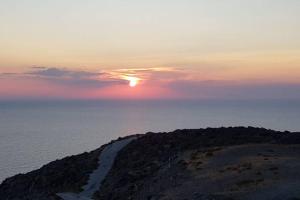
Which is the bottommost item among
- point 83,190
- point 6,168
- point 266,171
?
point 6,168

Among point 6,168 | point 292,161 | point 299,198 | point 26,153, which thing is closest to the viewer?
point 299,198

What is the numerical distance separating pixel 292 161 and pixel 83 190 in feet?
58.0

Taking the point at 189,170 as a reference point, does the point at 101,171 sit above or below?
below

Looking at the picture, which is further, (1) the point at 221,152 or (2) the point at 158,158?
(2) the point at 158,158

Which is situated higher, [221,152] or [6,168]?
[221,152]

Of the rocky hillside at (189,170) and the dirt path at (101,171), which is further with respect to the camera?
the dirt path at (101,171)

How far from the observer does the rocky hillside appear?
34344mm

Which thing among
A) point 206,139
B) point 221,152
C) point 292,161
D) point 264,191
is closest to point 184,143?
point 206,139

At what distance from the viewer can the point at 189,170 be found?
1615 inches

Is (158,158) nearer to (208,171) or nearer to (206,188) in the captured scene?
(208,171)

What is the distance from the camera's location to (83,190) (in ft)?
149

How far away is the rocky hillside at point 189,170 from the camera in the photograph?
3434cm

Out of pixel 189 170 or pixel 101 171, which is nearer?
pixel 189 170

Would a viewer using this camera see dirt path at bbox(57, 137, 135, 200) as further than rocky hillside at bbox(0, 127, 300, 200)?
Yes
